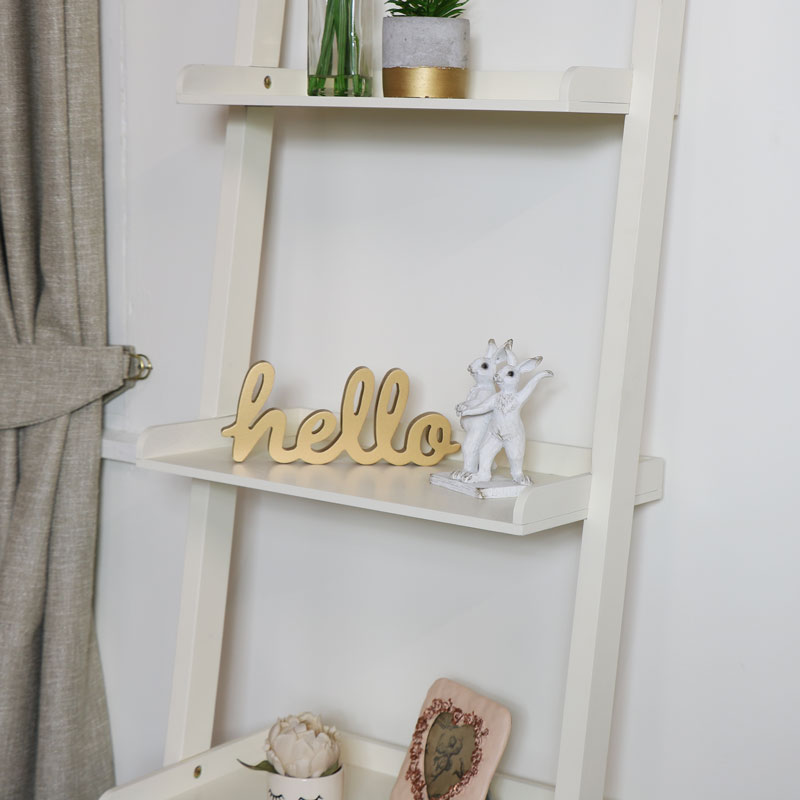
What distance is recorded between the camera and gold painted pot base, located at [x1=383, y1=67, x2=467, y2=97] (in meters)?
1.01

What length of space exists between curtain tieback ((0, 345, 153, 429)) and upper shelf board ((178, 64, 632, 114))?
0.44 meters

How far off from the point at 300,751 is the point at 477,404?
1.38ft

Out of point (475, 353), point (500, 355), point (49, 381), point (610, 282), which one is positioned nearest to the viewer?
point (610, 282)

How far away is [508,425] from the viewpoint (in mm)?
1028

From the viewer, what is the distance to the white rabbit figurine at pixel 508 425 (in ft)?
3.37

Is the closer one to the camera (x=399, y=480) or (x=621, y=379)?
(x=621, y=379)

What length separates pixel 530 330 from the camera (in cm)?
117

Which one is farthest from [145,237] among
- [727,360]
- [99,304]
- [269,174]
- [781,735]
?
[781,735]

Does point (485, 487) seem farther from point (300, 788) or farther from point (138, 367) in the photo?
point (138, 367)

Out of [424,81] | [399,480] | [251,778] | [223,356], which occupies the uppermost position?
[424,81]

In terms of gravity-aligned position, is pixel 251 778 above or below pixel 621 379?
below

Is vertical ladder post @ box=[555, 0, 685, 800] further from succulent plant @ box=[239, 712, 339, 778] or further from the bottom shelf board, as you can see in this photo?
succulent plant @ box=[239, 712, 339, 778]

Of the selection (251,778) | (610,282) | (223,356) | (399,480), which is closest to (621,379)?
(610,282)

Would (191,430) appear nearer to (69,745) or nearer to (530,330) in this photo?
(530,330)
